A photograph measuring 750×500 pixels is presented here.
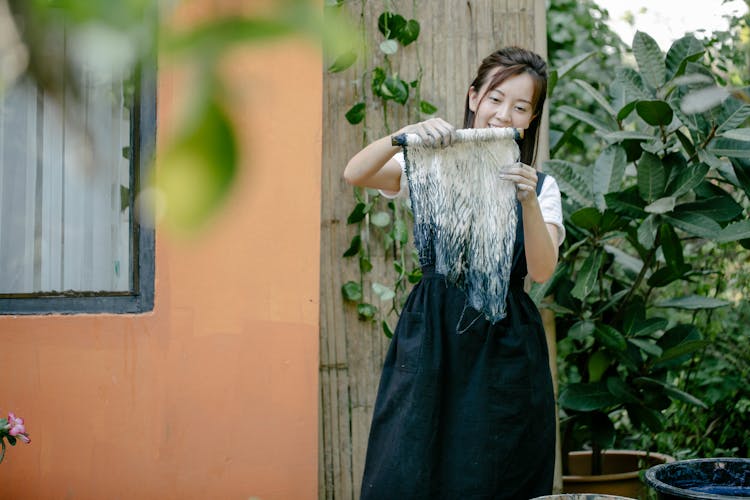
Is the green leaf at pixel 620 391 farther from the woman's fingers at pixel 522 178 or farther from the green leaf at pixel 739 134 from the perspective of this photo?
the woman's fingers at pixel 522 178

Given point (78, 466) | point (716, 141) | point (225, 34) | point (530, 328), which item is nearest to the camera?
point (225, 34)

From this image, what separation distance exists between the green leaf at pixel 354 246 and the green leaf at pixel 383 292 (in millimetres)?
129

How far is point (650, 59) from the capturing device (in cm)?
305

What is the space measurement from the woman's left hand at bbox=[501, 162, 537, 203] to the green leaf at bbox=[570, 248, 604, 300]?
928 millimetres

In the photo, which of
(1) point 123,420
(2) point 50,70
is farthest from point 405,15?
(2) point 50,70

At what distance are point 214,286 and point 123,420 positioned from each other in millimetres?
468

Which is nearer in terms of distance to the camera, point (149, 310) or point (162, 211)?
point (162, 211)

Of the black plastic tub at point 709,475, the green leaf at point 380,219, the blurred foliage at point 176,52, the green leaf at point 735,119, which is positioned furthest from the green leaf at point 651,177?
the blurred foliage at point 176,52

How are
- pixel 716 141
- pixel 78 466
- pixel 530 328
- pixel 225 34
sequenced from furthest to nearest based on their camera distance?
pixel 716 141 → pixel 78 466 → pixel 530 328 → pixel 225 34

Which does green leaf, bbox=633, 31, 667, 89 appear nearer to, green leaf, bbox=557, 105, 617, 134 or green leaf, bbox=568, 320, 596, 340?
green leaf, bbox=557, 105, 617, 134

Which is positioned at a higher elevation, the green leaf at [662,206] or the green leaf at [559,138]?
the green leaf at [559,138]

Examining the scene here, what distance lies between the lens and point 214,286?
259cm

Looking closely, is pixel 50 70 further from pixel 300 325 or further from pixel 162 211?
pixel 300 325

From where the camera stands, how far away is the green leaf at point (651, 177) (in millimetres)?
2977
